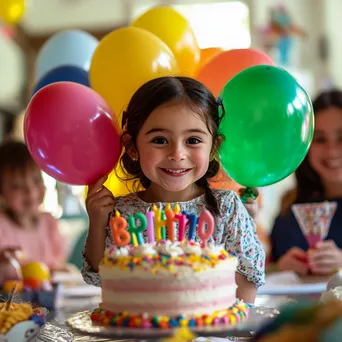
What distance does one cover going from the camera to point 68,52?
8.04 ft

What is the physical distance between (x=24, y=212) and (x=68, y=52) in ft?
3.28

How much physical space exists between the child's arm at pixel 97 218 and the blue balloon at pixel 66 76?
0.53m

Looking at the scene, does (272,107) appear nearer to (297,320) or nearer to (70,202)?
(297,320)

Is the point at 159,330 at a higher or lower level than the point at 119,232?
lower

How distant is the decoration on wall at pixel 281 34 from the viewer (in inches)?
215

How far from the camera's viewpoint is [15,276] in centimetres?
246

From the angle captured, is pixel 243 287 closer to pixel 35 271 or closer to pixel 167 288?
pixel 167 288

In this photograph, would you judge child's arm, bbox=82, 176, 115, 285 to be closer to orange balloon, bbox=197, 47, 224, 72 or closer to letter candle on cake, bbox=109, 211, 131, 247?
letter candle on cake, bbox=109, 211, 131, 247

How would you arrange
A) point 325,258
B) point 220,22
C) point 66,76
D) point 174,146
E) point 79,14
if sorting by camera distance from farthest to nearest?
point 79,14
point 220,22
point 325,258
point 66,76
point 174,146

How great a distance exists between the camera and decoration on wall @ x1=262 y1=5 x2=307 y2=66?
5.47m

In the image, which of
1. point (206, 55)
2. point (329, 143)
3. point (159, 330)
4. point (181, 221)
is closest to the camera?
point (159, 330)

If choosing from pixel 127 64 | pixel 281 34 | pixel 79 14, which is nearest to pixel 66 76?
pixel 127 64

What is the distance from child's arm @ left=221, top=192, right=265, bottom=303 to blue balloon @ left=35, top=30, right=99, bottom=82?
92 centimetres

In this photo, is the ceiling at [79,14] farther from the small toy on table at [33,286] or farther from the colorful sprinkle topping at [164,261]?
the colorful sprinkle topping at [164,261]
